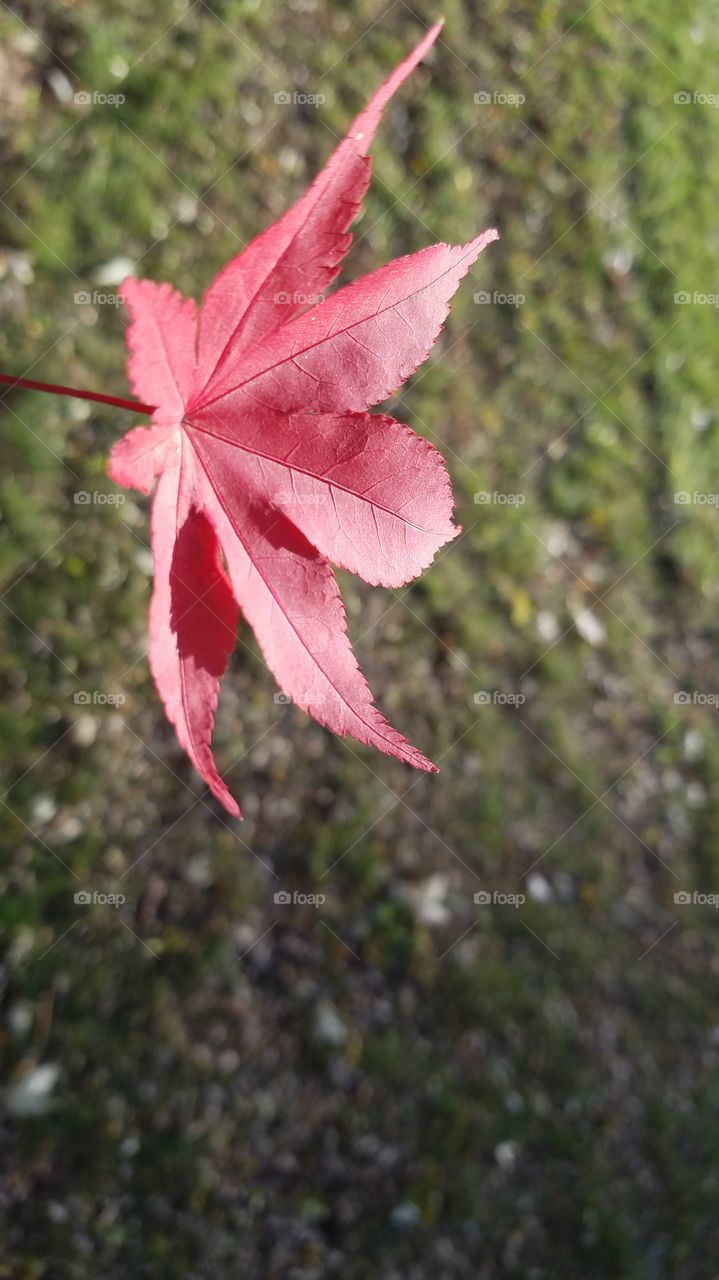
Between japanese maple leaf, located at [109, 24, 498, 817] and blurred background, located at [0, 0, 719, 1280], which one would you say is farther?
blurred background, located at [0, 0, 719, 1280]

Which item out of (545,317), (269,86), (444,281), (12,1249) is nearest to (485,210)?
(545,317)

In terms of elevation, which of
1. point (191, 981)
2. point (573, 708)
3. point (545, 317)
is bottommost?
point (191, 981)

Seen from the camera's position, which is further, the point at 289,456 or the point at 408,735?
the point at 408,735

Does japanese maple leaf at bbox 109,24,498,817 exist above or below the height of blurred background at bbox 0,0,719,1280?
above

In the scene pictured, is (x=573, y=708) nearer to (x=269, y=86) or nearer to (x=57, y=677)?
(x=57, y=677)

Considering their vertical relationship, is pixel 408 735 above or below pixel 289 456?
below

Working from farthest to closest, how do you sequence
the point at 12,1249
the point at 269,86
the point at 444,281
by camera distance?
the point at 269,86
the point at 12,1249
the point at 444,281
